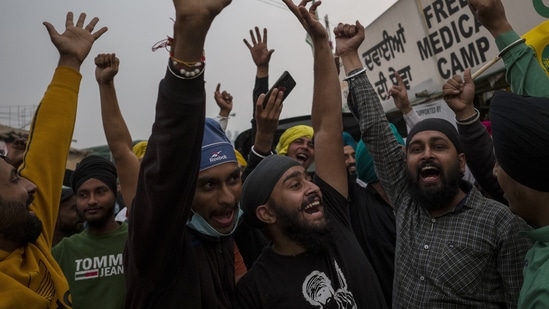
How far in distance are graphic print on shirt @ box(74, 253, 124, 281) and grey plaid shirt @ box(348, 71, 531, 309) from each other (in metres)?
1.73

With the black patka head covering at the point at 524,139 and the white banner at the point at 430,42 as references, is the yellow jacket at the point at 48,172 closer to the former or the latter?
the black patka head covering at the point at 524,139

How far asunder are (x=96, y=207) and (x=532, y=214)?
9.22ft

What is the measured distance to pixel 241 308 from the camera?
1978 millimetres

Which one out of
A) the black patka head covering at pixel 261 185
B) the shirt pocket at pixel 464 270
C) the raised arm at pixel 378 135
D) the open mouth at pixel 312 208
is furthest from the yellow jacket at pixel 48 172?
the shirt pocket at pixel 464 270

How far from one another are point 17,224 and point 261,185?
1.04 m

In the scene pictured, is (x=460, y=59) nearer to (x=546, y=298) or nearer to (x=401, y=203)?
(x=401, y=203)

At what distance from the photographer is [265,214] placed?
2.40m

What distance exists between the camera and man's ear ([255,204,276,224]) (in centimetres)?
238

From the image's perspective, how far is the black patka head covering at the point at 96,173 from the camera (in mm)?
3734

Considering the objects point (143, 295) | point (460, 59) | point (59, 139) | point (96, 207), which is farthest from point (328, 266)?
point (460, 59)

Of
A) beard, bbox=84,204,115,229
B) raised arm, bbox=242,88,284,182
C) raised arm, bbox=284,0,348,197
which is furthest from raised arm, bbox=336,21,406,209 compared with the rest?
beard, bbox=84,204,115,229

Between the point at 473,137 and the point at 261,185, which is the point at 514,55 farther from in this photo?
the point at 261,185

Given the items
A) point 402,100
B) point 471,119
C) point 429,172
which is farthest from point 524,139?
point 402,100

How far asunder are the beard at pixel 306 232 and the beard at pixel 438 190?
0.66 metres
